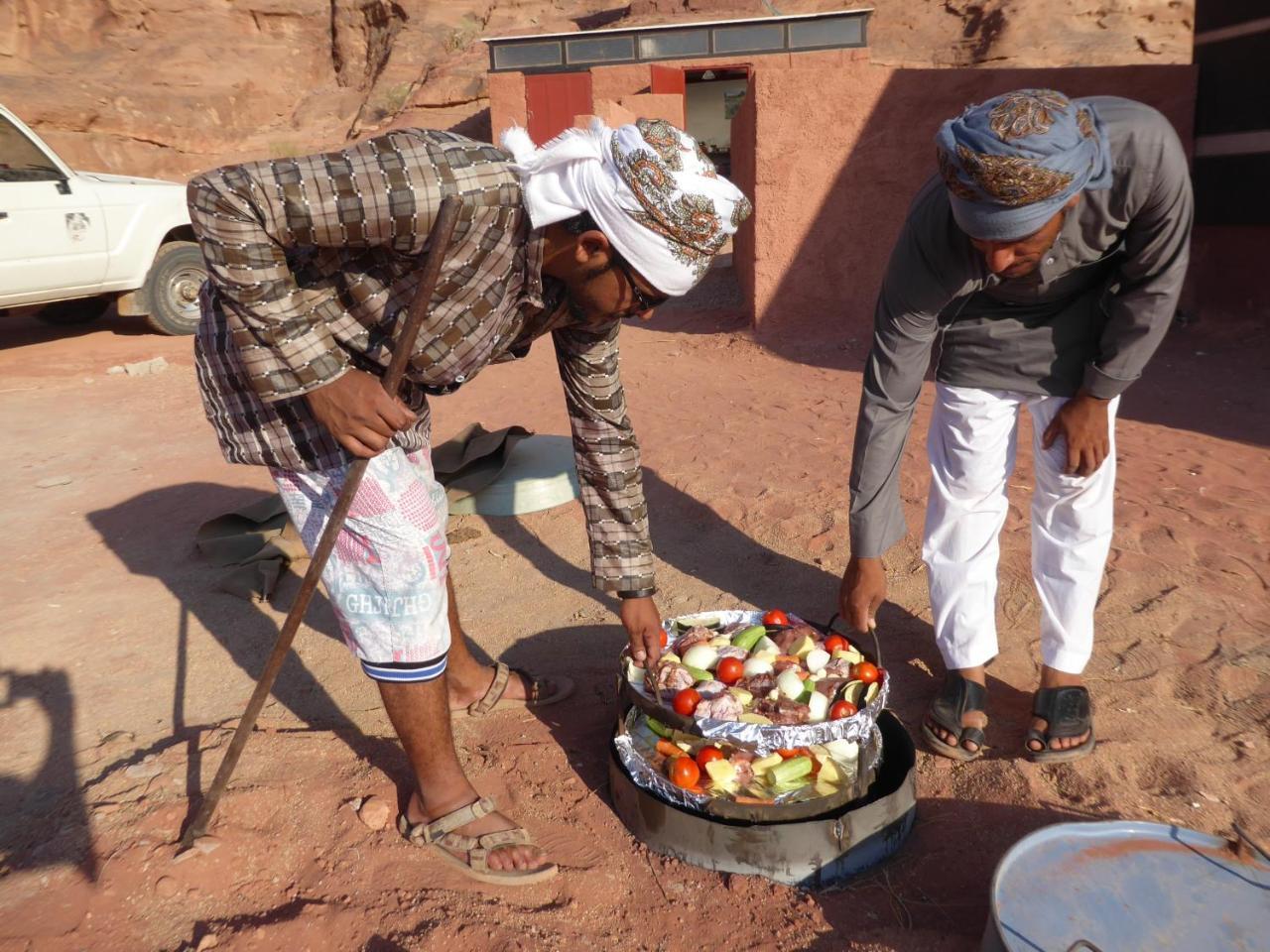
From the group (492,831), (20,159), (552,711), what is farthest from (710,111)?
(492,831)

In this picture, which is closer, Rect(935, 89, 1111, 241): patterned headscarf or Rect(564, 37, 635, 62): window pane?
Rect(935, 89, 1111, 241): patterned headscarf

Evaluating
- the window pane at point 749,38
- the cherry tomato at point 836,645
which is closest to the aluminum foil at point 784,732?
the cherry tomato at point 836,645

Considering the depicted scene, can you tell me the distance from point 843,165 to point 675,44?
7.37 meters

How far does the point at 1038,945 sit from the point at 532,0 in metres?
21.9

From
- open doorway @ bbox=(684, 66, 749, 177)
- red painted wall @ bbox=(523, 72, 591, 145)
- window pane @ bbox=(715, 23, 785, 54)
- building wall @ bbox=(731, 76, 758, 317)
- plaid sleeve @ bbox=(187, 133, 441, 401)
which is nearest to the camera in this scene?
plaid sleeve @ bbox=(187, 133, 441, 401)

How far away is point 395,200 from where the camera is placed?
1.80 metres

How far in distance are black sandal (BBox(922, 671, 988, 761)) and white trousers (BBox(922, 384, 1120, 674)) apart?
0.22 ft

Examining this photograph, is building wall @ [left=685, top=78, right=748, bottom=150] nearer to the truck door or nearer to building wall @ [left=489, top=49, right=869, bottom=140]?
building wall @ [left=489, top=49, right=869, bottom=140]

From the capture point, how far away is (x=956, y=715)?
9.00 ft

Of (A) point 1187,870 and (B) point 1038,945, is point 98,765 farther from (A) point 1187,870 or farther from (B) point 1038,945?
(A) point 1187,870

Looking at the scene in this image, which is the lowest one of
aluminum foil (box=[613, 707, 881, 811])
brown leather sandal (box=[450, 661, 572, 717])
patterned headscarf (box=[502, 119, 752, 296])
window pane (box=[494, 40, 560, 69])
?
brown leather sandal (box=[450, 661, 572, 717])

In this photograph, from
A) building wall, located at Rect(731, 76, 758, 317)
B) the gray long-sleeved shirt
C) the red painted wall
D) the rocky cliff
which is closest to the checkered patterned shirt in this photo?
the gray long-sleeved shirt

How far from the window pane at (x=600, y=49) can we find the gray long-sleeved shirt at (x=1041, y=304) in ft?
39.8

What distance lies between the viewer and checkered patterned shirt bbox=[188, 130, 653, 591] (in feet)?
5.77
